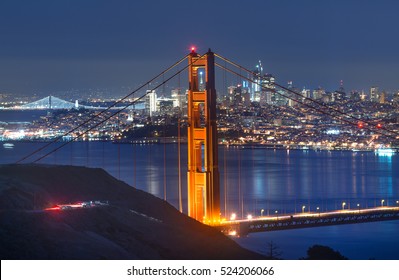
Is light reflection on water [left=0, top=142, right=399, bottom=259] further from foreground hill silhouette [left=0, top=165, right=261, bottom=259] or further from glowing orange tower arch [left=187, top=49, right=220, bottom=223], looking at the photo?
foreground hill silhouette [left=0, top=165, right=261, bottom=259]

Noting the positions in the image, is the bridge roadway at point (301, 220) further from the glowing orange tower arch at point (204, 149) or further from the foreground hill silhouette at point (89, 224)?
the foreground hill silhouette at point (89, 224)

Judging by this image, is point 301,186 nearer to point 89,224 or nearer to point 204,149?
point 204,149

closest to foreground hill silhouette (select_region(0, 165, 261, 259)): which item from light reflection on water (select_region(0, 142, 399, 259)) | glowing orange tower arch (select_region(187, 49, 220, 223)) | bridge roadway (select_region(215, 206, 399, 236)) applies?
glowing orange tower arch (select_region(187, 49, 220, 223))

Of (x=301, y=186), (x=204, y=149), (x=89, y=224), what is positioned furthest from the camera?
(x=301, y=186)

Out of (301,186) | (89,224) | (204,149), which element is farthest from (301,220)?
(301,186)

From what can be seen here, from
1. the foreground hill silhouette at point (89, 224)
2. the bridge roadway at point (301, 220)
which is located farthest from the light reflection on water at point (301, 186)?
the foreground hill silhouette at point (89, 224)

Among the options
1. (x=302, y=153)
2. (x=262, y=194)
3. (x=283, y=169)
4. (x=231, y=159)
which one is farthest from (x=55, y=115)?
(x=262, y=194)
